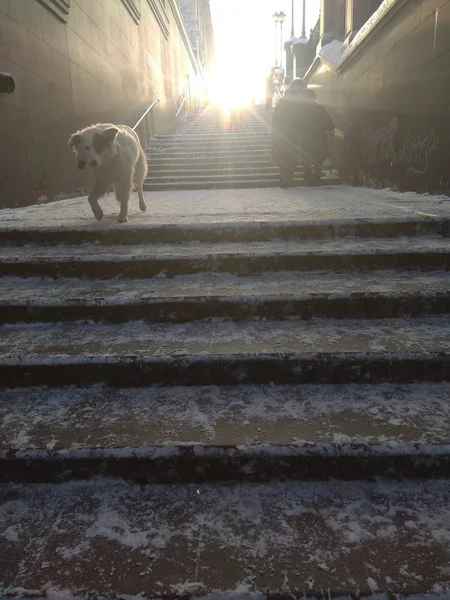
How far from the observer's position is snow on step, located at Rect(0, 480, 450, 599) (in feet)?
4.35

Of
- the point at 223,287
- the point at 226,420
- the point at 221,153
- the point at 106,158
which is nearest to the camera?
the point at 226,420

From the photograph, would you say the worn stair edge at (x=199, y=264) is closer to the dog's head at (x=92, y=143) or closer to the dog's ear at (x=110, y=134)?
the dog's head at (x=92, y=143)

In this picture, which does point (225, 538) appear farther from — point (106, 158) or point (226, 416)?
point (106, 158)

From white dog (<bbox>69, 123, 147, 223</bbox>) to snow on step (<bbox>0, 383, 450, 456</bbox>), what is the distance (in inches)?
97.4

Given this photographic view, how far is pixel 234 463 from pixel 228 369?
1.99 ft

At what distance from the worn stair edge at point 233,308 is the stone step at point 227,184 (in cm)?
627

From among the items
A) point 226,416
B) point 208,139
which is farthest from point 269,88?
point 226,416

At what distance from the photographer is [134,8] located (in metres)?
11.8

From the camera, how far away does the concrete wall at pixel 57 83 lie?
213 inches

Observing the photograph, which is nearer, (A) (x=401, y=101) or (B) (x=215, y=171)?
(A) (x=401, y=101)

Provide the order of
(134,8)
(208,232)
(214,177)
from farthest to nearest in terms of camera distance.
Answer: (134,8)
(214,177)
(208,232)

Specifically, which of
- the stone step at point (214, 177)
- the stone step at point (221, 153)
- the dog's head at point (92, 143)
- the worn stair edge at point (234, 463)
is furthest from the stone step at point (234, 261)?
the stone step at point (221, 153)

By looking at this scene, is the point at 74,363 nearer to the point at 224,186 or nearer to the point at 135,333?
the point at 135,333

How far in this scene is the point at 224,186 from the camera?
8.78m
